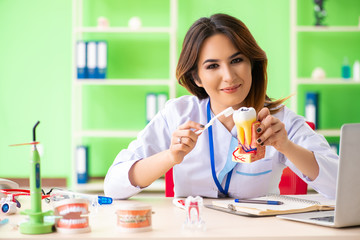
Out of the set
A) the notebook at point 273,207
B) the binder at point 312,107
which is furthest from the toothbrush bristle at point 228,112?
the binder at point 312,107

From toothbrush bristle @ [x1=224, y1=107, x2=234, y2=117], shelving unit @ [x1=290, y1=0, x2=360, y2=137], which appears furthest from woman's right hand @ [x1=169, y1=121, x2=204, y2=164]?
shelving unit @ [x1=290, y1=0, x2=360, y2=137]

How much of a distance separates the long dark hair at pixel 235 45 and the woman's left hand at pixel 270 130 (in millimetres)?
381

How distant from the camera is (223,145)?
1.83 m

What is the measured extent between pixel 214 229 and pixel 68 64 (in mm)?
3682

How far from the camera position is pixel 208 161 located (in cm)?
Answer: 183

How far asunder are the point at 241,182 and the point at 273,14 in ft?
10.1

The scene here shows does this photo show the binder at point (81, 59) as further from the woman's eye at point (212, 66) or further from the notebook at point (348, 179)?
the notebook at point (348, 179)

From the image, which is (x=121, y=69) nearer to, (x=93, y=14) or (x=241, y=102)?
(x=93, y=14)

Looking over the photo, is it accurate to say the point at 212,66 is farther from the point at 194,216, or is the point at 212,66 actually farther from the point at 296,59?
the point at 296,59

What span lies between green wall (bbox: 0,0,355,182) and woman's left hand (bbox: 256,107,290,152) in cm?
309

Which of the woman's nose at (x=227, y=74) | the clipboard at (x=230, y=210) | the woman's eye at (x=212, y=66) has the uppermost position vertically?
the woman's eye at (x=212, y=66)

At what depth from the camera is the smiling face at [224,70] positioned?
5.78 feet

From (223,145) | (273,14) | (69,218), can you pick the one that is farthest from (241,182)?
(273,14)

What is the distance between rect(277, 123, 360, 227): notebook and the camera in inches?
43.4
